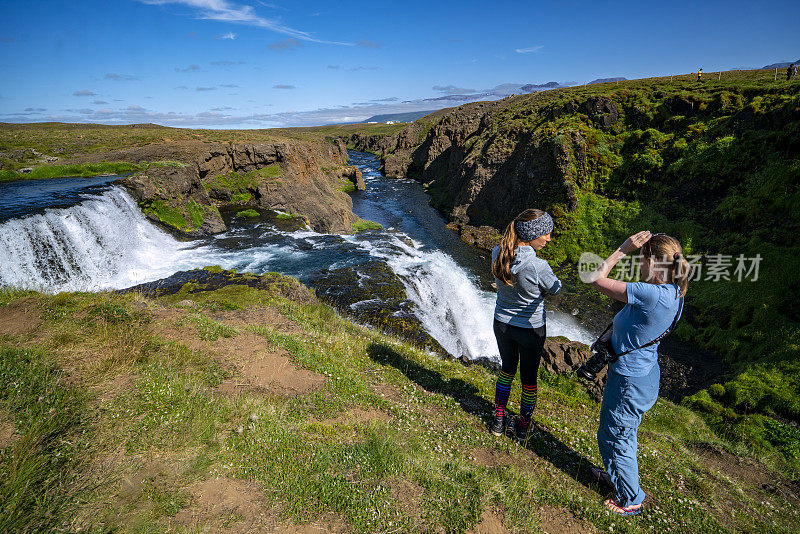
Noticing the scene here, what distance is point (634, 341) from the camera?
4.12 m

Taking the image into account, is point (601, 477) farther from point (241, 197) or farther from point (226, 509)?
point (241, 197)

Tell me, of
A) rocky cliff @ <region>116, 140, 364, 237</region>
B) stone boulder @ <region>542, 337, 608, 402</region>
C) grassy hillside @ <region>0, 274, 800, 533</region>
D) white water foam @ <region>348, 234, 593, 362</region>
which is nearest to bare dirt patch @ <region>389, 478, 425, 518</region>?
grassy hillside @ <region>0, 274, 800, 533</region>

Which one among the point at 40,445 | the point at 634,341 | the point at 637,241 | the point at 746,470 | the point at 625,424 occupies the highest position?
the point at 637,241

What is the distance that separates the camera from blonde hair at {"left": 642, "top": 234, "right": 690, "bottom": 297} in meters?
3.86

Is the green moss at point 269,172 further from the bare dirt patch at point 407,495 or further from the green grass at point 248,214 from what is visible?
the bare dirt patch at point 407,495

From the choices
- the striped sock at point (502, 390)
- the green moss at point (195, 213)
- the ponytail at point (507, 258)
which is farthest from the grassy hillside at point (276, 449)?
the green moss at point (195, 213)

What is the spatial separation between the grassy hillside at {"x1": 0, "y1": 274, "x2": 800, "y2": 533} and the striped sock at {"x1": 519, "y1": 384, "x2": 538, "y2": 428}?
41 centimetres

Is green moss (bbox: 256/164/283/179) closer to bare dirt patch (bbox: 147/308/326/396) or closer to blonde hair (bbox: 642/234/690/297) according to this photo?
bare dirt patch (bbox: 147/308/326/396)

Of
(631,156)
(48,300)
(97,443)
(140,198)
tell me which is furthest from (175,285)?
(631,156)

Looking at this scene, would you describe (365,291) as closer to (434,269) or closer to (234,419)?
(434,269)

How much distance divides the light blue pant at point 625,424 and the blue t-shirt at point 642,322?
0.54 ft

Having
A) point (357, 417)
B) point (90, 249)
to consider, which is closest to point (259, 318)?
point (357, 417)

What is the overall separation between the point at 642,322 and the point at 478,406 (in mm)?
3847

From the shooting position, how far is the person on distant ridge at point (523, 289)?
4.78 metres
